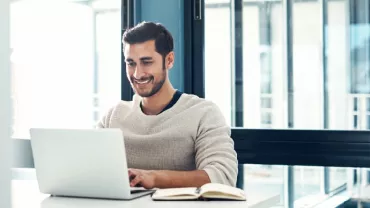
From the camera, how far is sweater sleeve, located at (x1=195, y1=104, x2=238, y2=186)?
200 cm

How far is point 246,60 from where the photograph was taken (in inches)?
126

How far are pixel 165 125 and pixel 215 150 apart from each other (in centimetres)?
27

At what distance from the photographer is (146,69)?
238 cm

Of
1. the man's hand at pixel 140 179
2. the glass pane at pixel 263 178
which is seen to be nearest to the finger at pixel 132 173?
the man's hand at pixel 140 179

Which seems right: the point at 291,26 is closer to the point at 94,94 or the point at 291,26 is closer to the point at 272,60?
the point at 272,60

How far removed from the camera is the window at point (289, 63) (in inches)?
120

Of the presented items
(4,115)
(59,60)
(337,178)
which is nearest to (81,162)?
(4,115)

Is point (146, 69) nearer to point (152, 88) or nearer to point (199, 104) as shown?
point (152, 88)

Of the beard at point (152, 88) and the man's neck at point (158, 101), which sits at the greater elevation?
the beard at point (152, 88)

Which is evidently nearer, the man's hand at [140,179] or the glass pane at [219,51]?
the man's hand at [140,179]

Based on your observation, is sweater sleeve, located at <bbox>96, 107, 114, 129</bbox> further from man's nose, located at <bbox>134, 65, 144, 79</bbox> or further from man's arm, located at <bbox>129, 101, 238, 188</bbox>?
man's arm, located at <bbox>129, 101, 238, 188</bbox>

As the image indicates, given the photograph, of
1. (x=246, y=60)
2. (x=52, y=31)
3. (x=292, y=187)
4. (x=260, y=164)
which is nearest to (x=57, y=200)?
(x=260, y=164)

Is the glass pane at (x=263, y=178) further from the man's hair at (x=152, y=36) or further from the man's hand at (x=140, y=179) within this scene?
the man's hand at (x=140, y=179)

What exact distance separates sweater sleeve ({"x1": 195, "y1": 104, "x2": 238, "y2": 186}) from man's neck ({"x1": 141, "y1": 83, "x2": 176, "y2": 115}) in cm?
20
